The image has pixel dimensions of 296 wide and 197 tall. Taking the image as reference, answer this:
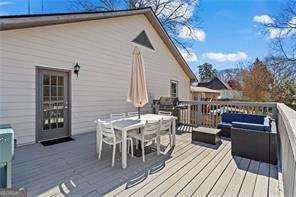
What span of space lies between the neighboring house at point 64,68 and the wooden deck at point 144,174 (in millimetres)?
1160

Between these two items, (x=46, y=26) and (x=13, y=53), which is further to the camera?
(x=46, y=26)

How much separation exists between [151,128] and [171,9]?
14897 millimetres

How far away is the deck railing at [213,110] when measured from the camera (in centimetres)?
711

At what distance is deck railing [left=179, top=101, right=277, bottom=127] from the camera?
7.11m

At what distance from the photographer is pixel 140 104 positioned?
16.4 feet

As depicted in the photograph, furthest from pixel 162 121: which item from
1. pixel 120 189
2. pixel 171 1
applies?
pixel 171 1

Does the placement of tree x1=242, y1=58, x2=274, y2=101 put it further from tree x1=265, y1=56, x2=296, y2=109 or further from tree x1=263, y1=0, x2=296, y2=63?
tree x1=263, y1=0, x2=296, y2=63

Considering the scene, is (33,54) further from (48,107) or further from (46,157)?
(46,157)

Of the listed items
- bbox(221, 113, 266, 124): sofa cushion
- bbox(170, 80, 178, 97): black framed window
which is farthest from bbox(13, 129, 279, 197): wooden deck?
bbox(170, 80, 178, 97): black framed window

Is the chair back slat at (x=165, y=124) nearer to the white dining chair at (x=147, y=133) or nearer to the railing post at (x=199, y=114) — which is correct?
the white dining chair at (x=147, y=133)

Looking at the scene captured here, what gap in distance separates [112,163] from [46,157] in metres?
1.55

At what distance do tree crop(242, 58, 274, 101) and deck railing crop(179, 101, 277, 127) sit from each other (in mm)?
12173

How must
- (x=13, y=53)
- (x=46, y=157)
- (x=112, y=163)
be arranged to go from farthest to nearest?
(x=13, y=53) < (x=46, y=157) < (x=112, y=163)

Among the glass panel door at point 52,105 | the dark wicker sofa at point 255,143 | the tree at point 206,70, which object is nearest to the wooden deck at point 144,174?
the dark wicker sofa at point 255,143
